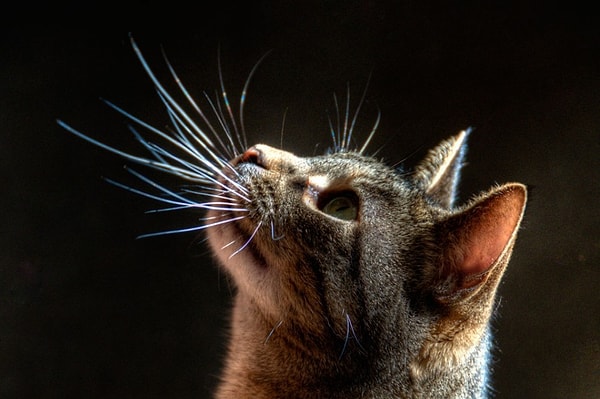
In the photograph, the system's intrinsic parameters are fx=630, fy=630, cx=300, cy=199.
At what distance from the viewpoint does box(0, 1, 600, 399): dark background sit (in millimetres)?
1668

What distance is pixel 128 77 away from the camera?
1.80 meters

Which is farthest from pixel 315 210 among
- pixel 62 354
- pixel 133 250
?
pixel 62 354

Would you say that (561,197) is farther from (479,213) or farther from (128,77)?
(128,77)

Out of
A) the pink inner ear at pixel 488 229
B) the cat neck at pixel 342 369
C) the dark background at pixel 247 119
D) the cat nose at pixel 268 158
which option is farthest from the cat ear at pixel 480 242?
the dark background at pixel 247 119

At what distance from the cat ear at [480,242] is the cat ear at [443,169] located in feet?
1.08

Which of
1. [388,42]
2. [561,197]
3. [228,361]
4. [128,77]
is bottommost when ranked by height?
[228,361]

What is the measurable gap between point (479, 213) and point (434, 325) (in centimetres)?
23

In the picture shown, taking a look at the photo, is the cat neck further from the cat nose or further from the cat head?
the cat nose

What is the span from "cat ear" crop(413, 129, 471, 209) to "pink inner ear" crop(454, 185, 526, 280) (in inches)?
14.7

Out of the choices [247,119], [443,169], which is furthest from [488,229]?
[247,119]

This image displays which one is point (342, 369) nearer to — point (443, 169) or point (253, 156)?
point (253, 156)

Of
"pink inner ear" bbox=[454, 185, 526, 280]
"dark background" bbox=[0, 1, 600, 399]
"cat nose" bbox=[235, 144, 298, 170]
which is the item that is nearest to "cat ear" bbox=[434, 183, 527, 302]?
"pink inner ear" bbox=[454, 185, 526, 280]

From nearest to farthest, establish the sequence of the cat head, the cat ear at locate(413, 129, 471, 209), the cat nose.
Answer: the cat head, the cat nose, the cat ear at locate(413, 129, 471, 209)

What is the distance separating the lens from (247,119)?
1807mm
